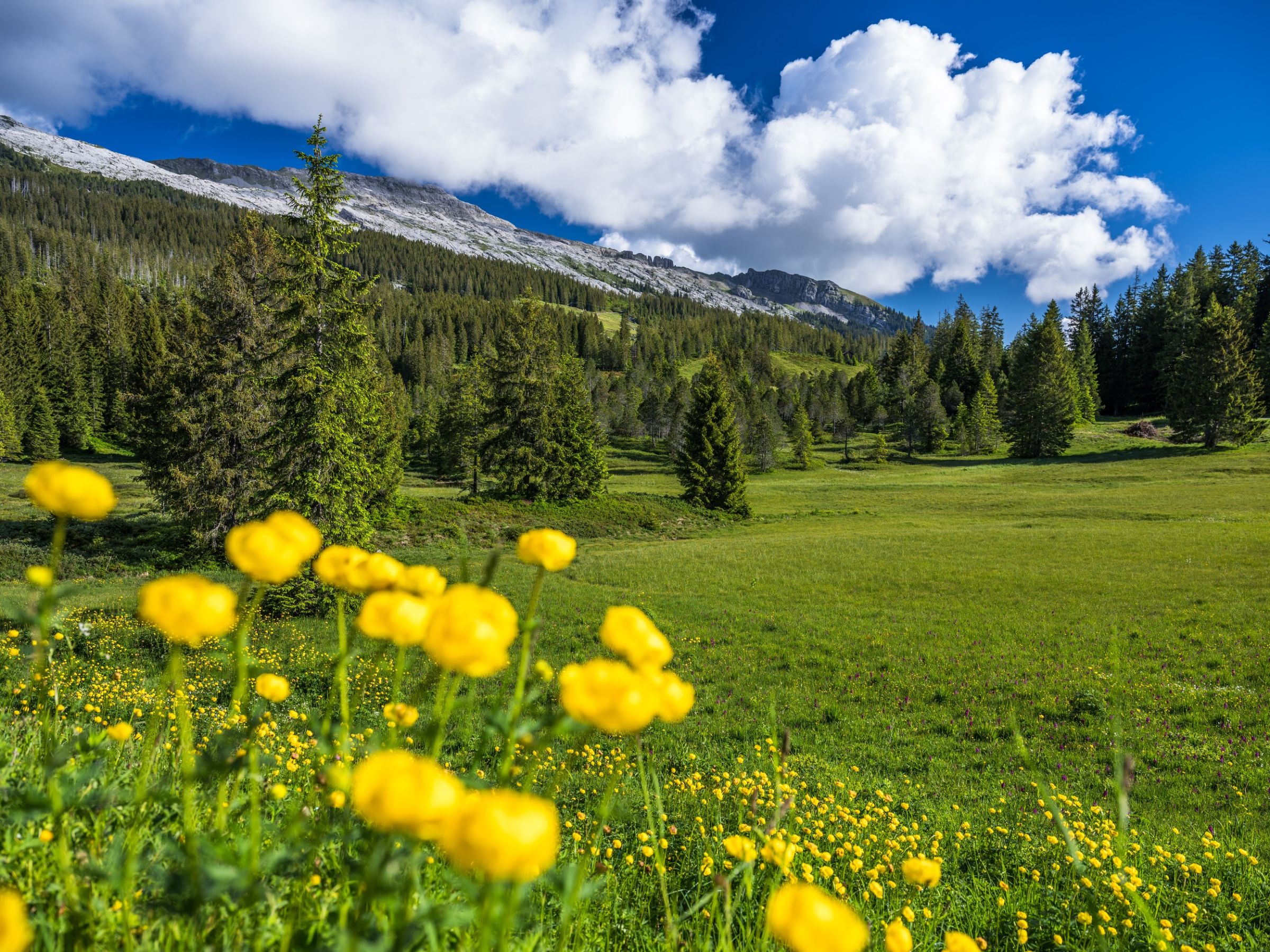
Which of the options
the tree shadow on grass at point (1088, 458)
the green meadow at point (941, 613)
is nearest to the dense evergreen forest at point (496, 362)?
the tree shadow on grass at point (1088, 458)

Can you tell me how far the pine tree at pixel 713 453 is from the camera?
34.5 meters

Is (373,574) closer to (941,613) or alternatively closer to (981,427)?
(941,613)

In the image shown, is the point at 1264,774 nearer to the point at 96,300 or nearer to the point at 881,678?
the point at 881,678

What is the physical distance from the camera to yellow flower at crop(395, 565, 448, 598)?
1148mm

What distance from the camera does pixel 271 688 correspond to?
4.14 feet

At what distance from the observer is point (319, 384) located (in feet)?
45.7

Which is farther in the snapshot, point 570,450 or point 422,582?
point 570,450

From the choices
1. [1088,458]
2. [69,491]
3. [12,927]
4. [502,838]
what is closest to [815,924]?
[502,838]

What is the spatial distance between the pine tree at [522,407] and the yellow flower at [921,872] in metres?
29.7

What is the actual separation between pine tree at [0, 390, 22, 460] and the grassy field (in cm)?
1432

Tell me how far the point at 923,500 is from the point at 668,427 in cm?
4360

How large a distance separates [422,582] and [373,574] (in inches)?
3.7

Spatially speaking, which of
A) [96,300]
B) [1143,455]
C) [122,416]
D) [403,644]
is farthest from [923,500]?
[96,300]

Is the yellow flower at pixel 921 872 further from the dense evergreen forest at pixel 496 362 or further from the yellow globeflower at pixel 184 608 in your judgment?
the dense evergreen forest at pixel 496 362
